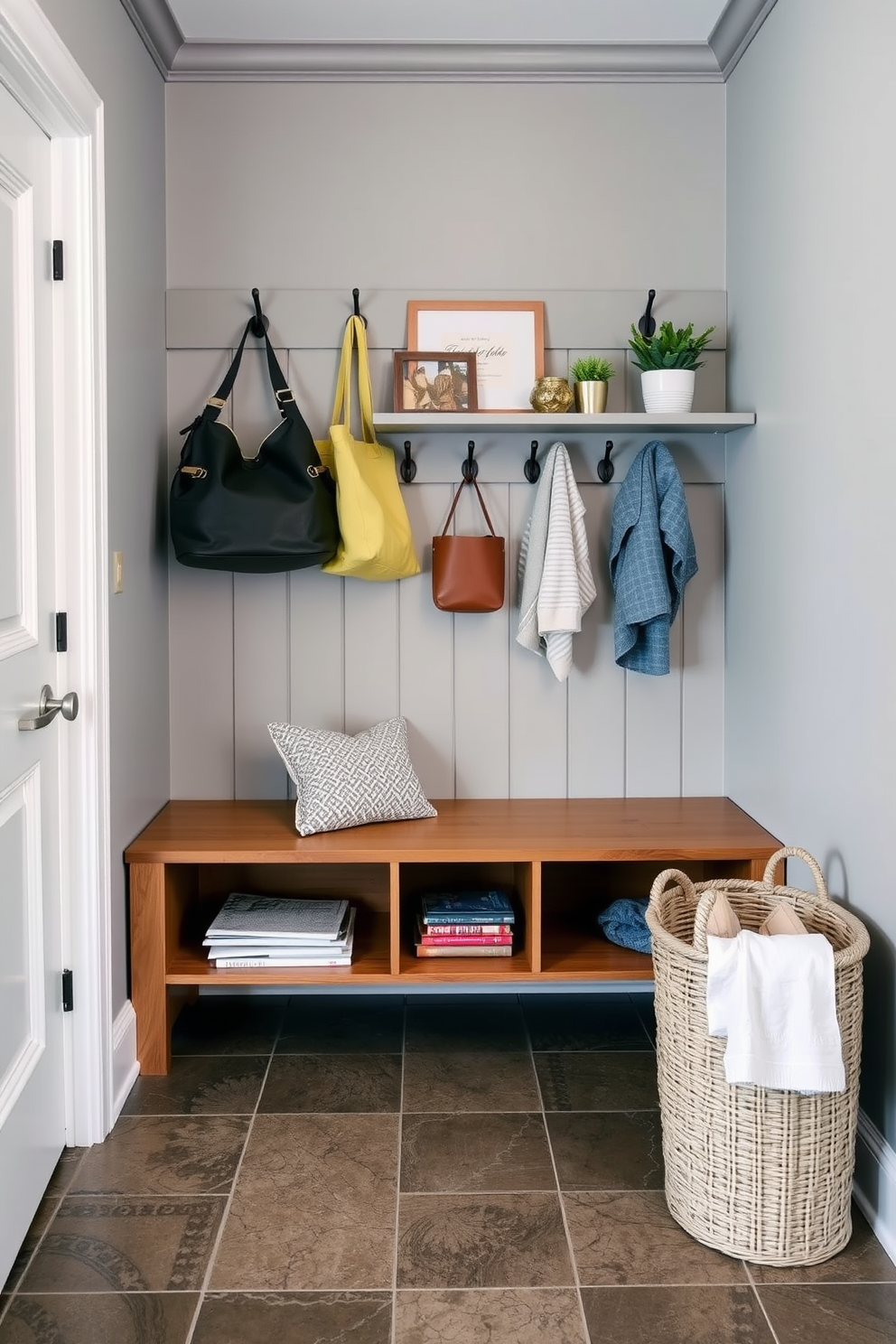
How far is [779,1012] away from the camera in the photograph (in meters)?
1.71

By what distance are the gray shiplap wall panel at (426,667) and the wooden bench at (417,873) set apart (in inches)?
5.5

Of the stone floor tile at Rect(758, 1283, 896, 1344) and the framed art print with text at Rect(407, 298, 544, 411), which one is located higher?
the framed art print with text at Rect(407, 298, 544, 411)

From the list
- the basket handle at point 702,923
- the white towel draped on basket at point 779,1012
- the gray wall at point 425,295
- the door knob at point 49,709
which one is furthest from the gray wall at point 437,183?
the white towel draped on basket at point 779,1012

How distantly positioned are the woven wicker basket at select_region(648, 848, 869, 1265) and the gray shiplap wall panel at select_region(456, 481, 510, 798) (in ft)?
3.23

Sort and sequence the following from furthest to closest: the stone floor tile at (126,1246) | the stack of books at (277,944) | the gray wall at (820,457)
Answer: the stack of books at (277,944) → the gray wall at (820,457) → the stone floor tile at (126,1246)

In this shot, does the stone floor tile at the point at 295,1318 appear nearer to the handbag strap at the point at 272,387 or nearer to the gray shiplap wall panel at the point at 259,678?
the gray shiplap wall panel at the point at 259,678

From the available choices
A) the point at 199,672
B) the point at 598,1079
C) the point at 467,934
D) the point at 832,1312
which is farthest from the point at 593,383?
the point at 832,1312

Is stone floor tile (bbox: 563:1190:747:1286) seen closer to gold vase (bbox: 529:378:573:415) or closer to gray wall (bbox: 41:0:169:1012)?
gray wall (bbox: 41:0:169:1012)

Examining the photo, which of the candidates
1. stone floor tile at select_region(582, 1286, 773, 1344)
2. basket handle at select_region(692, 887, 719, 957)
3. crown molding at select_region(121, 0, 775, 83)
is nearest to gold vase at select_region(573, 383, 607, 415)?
crown molding at select_region(121, 0, 775, 83)

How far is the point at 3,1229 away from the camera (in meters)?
1.71

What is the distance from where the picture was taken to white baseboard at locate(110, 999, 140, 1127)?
2.21 metres

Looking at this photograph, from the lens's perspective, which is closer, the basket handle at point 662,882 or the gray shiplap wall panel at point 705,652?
the basket handle at point 662,882

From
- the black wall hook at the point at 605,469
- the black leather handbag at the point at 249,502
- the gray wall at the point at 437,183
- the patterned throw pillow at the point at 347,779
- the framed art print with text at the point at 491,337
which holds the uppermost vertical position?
the gray wall at the point at 437,183

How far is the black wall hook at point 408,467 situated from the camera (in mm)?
2720
